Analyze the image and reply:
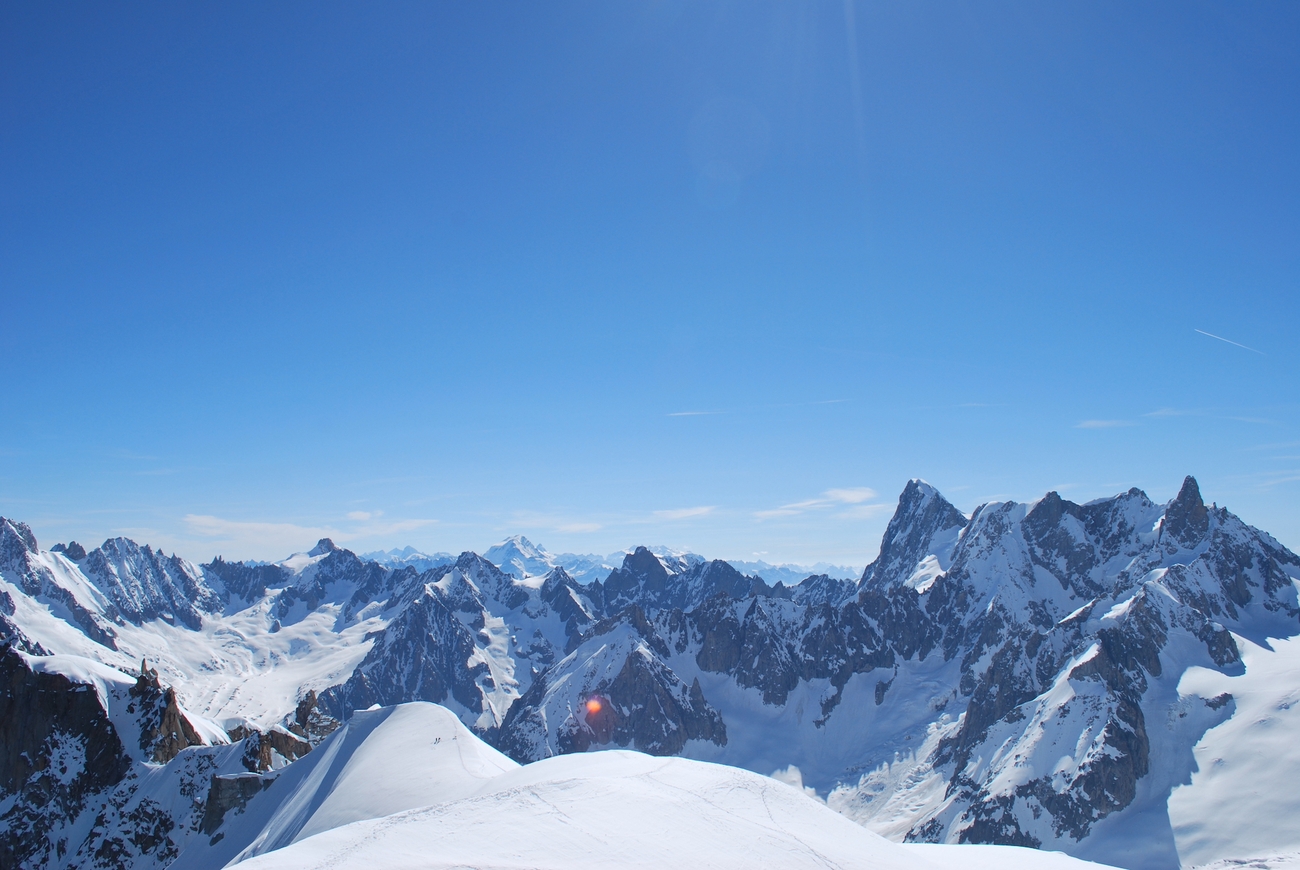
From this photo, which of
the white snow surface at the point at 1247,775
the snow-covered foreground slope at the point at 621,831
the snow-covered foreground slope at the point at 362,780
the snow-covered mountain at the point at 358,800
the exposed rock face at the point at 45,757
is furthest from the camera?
the white snow surface at the point at 1247,775

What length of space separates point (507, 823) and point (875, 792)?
7089 inches

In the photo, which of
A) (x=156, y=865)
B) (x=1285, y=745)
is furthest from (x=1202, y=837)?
(x=156, y=865)

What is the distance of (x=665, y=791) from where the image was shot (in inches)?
1289

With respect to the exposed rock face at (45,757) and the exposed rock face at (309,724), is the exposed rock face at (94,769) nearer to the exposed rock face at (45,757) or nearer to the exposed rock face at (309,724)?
the exposed rock face at (45,757)

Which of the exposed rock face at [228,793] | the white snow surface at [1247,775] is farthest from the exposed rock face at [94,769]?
the white snow surface at [1247,775]

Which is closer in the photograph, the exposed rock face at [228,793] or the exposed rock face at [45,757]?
the exposed rock face at [228,793]

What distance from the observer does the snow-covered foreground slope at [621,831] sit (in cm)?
2600

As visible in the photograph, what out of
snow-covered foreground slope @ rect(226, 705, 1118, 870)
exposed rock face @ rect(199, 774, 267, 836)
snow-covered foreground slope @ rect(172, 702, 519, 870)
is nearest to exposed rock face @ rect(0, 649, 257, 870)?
exposed rock face @ rect(199, 774, 267, 836)

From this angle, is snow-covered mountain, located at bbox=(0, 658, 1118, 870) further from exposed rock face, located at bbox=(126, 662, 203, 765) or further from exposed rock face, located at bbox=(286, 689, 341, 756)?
Answer: exposed rock face, located at bbox=(286, 689, 341, 756)

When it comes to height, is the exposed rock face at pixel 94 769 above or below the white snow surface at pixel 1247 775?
above

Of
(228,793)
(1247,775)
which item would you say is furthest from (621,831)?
(1247,775)

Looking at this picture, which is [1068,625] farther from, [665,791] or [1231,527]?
[665,791]

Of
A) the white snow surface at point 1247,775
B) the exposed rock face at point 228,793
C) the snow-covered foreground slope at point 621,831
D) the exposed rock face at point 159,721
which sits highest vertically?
the snow-covered foreground slope at point 621,831

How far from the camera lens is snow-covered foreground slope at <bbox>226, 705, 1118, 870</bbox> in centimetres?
2600
